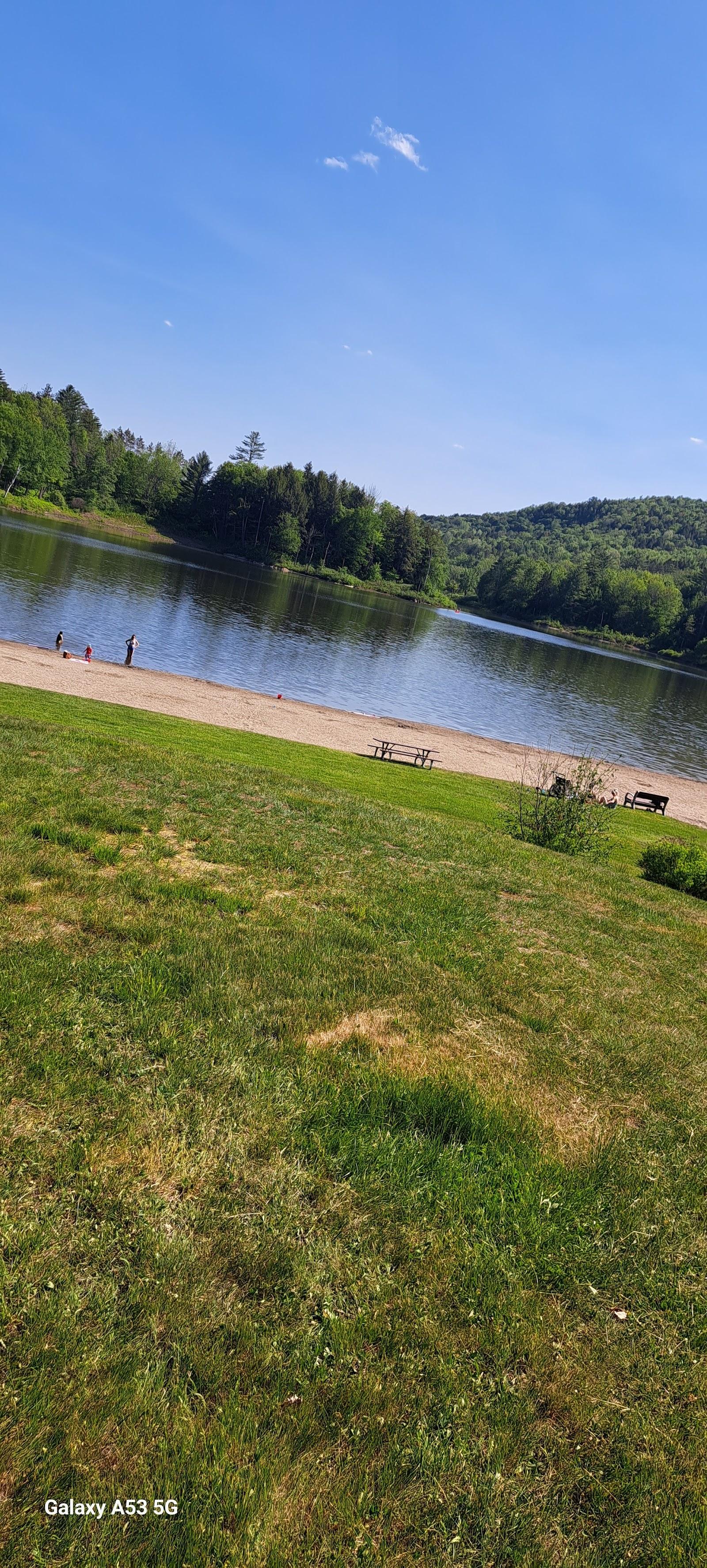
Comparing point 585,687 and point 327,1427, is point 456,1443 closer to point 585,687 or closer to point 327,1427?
point 327,1427

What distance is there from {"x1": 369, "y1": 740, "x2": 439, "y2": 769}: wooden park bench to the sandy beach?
660 mm

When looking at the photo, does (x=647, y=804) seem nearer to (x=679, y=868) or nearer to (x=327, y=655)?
(x=679, y=868)

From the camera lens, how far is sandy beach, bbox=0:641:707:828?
2817cm

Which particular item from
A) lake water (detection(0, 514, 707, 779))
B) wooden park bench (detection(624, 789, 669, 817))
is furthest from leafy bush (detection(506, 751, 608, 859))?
lake water (detection(0, 514, 707, 779))

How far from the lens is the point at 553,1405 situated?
329 centimetres

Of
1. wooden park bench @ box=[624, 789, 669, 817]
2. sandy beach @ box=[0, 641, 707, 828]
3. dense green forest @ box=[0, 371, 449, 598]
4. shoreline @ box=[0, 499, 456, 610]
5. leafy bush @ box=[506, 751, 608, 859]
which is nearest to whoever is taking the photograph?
leafy bush @ box=[506, 751, 608, 859]

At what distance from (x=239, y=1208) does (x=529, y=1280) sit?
1651 mm

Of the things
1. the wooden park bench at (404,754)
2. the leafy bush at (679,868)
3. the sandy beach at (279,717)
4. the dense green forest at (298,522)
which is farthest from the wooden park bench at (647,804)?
the dense green forest at (298,522)

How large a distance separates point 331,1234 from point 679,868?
14.5 metres

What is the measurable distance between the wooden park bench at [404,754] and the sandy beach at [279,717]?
Answer: 0.66 meters

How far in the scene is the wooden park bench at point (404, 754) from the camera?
93.1ft

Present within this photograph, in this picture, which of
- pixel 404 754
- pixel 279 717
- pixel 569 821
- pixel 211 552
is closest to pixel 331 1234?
pixel 569 821

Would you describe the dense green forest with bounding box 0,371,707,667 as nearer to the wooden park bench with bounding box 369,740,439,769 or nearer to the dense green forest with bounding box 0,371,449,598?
the dense green forest with bounding box 0,371,449,598

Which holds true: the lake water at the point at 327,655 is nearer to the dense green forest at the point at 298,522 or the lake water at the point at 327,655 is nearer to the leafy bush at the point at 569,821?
the leafy bush at the point at 569,821
